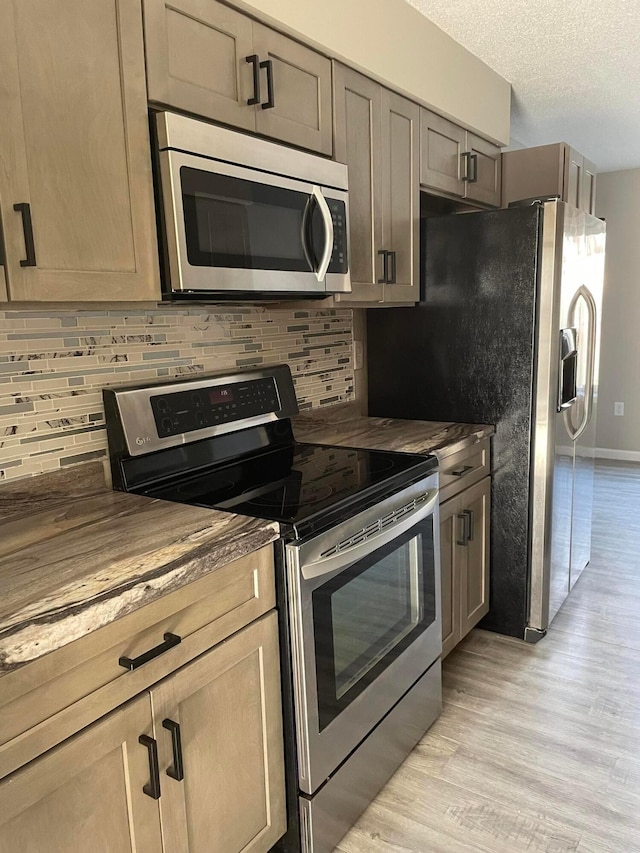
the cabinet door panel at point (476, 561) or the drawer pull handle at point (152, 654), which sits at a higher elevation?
the drawer pull handle at point (152, 654)

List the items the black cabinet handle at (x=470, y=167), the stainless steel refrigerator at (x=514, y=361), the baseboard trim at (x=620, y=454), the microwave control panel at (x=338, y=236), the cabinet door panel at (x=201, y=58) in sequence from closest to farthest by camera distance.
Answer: the cabinet door panel at (x=201, y=58)
the microwave control panel at (x=338, y=236)
the stainless steel refrigerator at (x=514, y=361)
the black cabinet handle at (x=470, y=167)
the baseboard trim at (x=620, y=454)

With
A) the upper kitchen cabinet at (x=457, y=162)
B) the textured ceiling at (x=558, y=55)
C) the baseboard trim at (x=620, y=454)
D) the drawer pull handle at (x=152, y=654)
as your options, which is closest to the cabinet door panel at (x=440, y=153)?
the upper kitchen cabinet at (x=457, y=162)

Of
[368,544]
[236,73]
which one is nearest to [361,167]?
[236,73]

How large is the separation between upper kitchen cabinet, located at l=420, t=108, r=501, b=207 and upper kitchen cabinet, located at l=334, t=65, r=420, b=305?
10 cm

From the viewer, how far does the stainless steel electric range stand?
1512 mm

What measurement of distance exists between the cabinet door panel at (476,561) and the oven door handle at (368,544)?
457 millimetres

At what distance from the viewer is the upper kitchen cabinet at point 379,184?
211cm

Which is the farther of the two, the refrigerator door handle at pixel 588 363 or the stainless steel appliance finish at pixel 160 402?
the refrigerator door handle at pixel 588 363

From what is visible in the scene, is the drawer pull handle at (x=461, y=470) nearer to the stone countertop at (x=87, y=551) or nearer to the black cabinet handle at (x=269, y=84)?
the stone countertop at (x=87, y=551)

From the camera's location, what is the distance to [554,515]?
2631 mm

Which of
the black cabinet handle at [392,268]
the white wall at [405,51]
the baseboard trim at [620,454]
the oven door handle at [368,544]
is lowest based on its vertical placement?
the baseboard trim at [620,454]

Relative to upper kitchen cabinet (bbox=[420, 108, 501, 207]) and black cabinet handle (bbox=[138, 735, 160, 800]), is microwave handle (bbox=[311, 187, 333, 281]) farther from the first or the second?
black cabinet handle (bbox=[138, 735, 160, 800])

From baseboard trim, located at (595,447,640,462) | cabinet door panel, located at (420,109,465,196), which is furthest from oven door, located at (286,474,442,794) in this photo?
baseboard trim, located at (595,447,640,462)

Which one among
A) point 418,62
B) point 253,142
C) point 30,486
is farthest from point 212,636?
point 418,62
